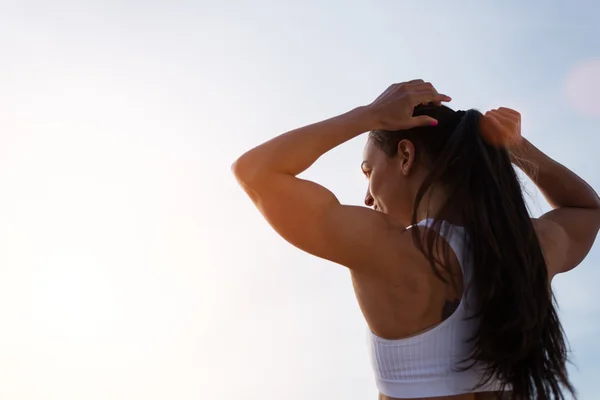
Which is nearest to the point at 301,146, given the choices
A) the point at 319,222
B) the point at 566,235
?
the point at 319,222

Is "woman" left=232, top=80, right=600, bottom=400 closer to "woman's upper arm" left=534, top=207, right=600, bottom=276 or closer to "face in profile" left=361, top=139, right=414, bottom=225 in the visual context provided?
"face in profile" left=361, top=139, right=414, bottom=225

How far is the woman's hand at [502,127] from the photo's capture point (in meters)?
3.39

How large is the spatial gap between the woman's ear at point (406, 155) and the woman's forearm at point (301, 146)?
1.11 feet

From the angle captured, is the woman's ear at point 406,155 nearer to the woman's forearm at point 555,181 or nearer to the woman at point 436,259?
the woman at point 436,259

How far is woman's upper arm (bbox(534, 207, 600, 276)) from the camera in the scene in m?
3.51

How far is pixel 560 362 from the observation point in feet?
10.4

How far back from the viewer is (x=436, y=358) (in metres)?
2.98

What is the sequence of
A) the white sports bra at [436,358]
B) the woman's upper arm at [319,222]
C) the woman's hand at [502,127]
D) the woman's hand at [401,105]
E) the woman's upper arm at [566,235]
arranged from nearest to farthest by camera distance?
the woman's upper arm at [319,222] → the white sports bra at [436,358] → the woman's hand at [401,105] → the woman's hand at [502,127] → the woman's upper arm at [566,235]

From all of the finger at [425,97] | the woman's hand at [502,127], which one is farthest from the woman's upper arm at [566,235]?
the finger at [425,97]

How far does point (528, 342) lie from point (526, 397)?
10.0 inches

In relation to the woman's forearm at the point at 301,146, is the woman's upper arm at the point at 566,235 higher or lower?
lower

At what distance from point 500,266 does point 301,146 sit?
0.92 meters

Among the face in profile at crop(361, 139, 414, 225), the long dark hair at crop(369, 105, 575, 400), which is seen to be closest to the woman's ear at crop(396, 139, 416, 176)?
the face in profile at crop(361, 139, 414, 225)

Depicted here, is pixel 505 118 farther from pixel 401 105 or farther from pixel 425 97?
pixel 401 105
